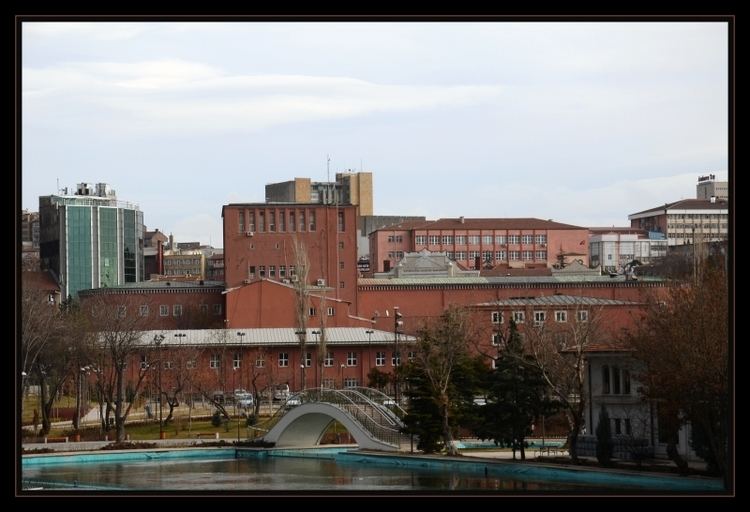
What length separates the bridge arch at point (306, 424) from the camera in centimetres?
4875

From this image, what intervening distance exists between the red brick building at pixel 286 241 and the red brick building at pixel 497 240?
3850 cm

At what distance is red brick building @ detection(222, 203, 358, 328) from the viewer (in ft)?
264

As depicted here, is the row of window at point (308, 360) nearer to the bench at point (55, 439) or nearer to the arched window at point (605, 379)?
the bench at point (55, 439)

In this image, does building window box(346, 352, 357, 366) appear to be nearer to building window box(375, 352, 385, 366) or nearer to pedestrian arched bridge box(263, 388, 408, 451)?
building window box(375, 352, 385, 366)

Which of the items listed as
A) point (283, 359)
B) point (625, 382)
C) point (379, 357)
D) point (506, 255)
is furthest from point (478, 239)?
point (625, 382)

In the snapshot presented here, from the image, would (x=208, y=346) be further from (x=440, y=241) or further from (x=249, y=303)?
(x=440, y=241)

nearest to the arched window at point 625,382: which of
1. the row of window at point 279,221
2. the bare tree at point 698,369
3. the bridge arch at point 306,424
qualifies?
the bare tree at point 698,369

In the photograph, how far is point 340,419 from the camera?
4831 cm

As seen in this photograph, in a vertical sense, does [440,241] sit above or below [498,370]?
above

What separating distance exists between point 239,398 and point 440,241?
58619 mm

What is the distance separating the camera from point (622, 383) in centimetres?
3919

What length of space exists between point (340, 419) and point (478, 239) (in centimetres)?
7307
